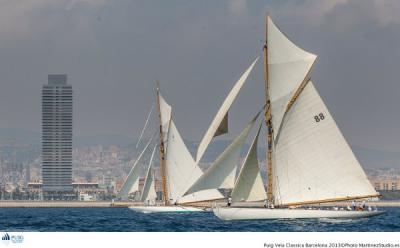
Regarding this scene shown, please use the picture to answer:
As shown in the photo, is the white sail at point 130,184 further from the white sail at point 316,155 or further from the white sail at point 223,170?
the white sail at point 316,155

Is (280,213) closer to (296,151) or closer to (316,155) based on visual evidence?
(296,151)

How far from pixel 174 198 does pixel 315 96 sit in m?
53.1

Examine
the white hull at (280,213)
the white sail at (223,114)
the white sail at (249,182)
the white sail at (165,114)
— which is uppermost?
the white sail at (165,114)

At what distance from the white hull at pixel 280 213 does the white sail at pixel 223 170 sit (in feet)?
9.62

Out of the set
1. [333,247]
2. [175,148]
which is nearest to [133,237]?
[333,247]

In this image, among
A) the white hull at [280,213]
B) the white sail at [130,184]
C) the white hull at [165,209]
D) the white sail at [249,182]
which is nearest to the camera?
the white sail at [249,182]

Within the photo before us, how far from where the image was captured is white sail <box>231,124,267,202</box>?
6769 cm

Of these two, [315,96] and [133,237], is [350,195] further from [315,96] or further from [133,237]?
[133,237]

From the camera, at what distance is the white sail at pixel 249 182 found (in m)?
67.7

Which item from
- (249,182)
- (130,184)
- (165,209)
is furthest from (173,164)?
(249,182)

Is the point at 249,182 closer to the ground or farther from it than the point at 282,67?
closer to the ground

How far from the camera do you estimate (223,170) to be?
69562mm

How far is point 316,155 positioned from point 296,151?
1.36m

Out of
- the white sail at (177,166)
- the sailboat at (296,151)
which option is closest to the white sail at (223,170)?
the sailboat at (296,151)
